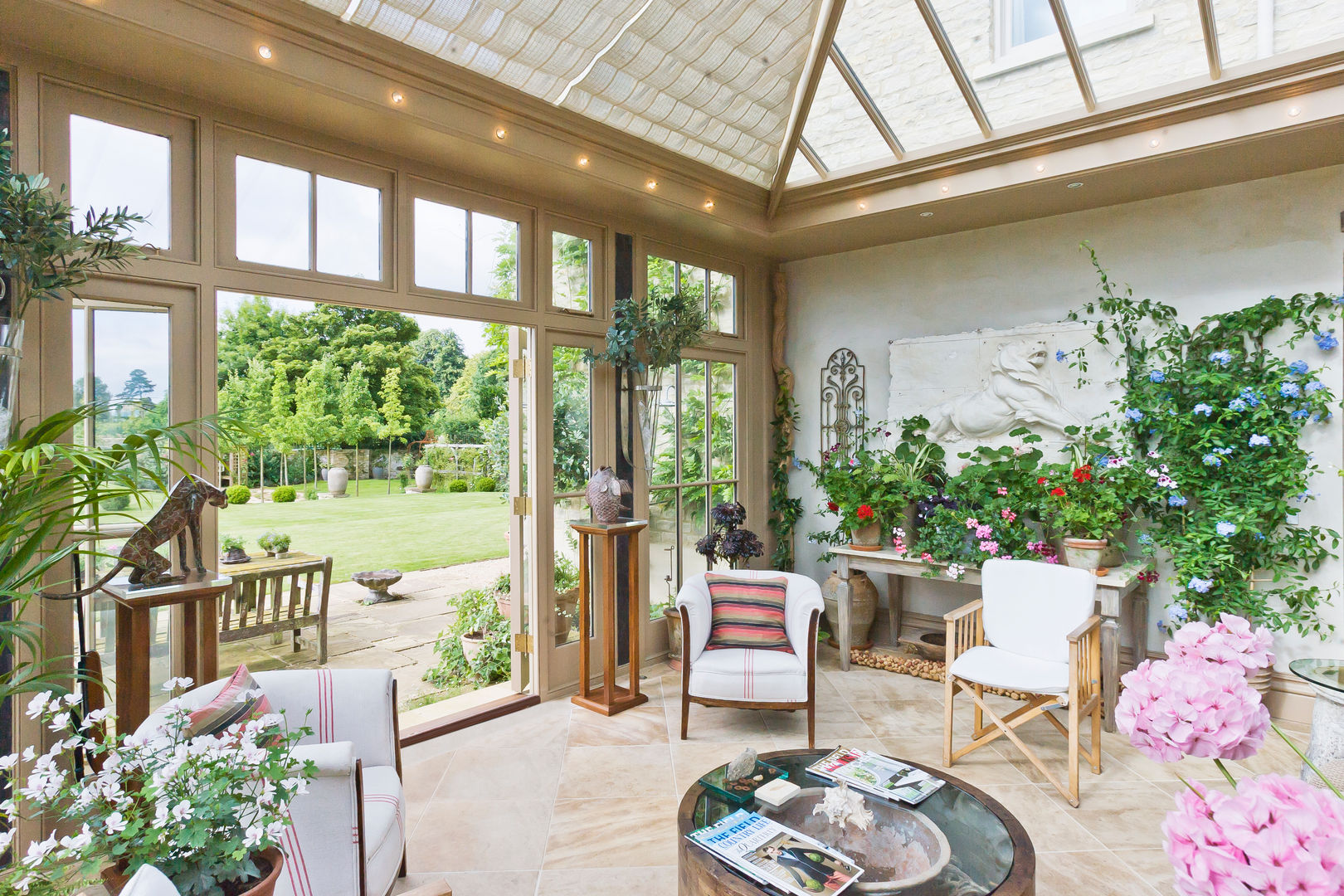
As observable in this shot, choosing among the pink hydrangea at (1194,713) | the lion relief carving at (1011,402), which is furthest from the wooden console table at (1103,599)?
the pink hydrangea at (1194,713)

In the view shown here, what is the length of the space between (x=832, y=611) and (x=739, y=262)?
2.61m

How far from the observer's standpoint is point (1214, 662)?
2.72ft

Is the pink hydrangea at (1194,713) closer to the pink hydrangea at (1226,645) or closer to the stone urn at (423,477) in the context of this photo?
the pink hydrangea at (1226,645)

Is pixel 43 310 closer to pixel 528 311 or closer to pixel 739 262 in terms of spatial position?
pixel 528 311

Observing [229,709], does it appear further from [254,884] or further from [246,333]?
[246,333]

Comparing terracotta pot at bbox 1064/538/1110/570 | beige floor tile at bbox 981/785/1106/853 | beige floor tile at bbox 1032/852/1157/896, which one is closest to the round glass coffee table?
beige floor tile at bbox 1032/852/1157/896

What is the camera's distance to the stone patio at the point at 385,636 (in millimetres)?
4969

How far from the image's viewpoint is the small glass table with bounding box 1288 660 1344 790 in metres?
2.36

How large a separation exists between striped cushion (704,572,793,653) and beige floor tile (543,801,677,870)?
92 cm

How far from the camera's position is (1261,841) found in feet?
1.83

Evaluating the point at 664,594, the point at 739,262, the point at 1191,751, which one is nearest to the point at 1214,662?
the point at 1191,751

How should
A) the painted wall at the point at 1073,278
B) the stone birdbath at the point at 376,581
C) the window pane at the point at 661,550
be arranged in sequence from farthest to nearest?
the stone birdbath at the point at 376,581 < the window pane at the point at 661,550 < the painted wall at the point at 1073,278

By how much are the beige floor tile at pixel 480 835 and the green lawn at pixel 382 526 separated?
5008 millimetres

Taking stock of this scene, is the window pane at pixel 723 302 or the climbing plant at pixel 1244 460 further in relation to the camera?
the window pane at pixel 723 302
